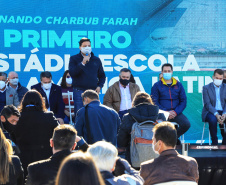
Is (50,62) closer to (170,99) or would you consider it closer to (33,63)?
(33,63)

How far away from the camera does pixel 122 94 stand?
7.53m

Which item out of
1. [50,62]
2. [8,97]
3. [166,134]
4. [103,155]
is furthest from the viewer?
[50,62]

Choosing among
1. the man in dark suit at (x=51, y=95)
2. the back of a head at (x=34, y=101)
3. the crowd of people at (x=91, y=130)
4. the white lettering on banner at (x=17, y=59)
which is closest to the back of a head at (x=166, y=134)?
the crowd of people at (x=91, y=130)

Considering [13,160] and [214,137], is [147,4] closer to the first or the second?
[214,137]

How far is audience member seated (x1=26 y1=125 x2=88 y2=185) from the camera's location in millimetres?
3049

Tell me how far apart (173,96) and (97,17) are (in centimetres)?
233

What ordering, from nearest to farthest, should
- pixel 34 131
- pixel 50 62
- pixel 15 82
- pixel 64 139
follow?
pixel 64 139 < pixel 34 131 < pixel 15 82 < pixel 50 62

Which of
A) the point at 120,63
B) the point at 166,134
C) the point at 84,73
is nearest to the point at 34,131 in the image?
the point at 166,134

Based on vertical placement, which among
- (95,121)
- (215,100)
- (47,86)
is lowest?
(95,121)

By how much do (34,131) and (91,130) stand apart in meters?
0.75

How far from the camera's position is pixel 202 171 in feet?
20.3

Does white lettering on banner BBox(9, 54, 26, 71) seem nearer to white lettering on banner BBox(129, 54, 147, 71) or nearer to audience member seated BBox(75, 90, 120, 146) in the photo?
white lettering on banner BBox(129, 54, 147, 71)

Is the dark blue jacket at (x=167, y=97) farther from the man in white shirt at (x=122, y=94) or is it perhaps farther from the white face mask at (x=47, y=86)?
the white face mask at (x=47, y=86)

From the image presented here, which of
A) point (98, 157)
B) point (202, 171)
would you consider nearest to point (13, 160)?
point (98, 157)
